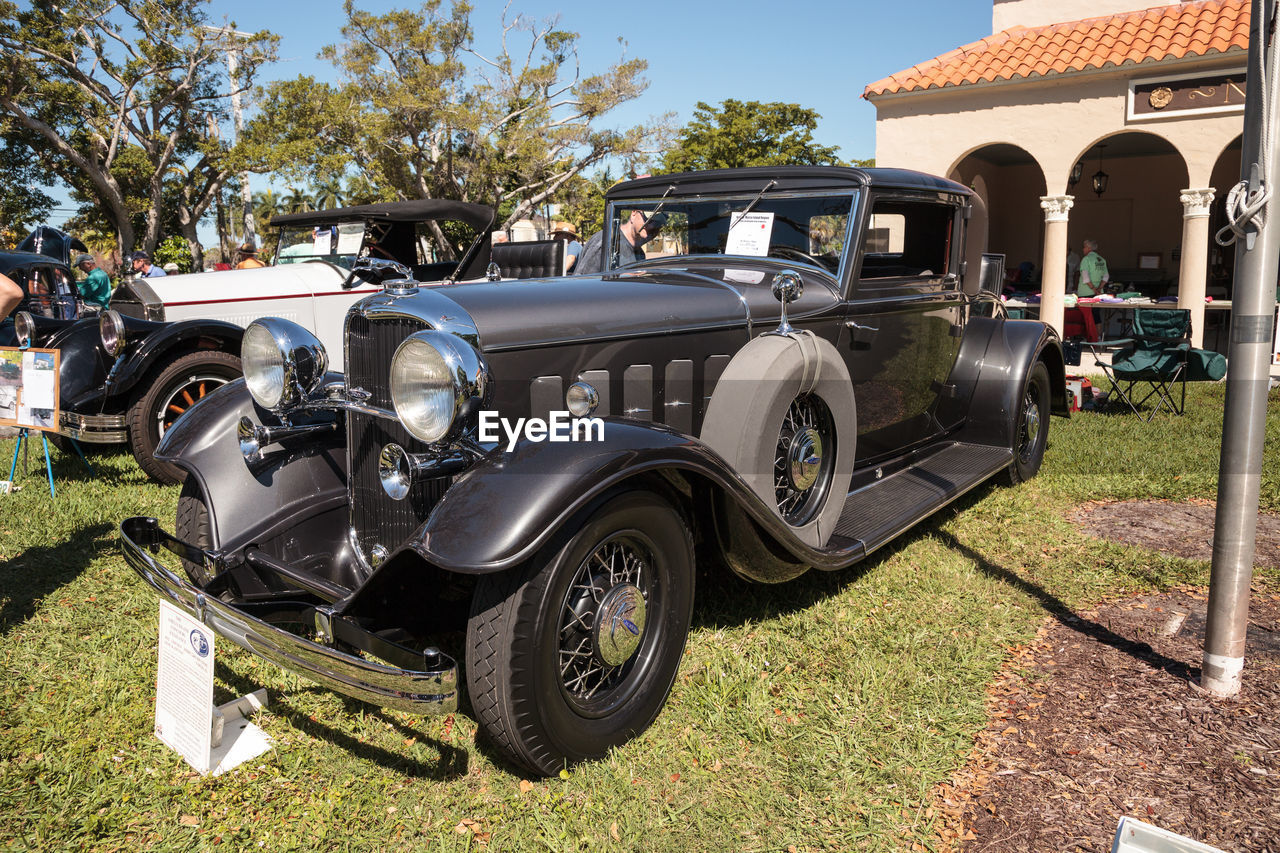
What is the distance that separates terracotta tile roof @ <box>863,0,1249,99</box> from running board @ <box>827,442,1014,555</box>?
8.26 meters

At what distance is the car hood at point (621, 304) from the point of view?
8.80ft

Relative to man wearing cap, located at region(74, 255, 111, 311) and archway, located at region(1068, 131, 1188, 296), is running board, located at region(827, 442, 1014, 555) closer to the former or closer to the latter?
man wearing cap, located at region(74, 255, 111, 311)

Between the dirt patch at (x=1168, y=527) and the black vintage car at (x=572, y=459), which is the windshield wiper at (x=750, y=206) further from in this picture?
the dirt patch at (x=1168, y=527)

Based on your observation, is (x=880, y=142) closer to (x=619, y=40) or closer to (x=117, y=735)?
(x=117, y=735)

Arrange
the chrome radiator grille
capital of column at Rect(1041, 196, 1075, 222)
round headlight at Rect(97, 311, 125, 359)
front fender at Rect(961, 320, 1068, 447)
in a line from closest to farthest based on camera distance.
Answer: the chrome radiator grille
front fender at Rect(961, 320, 1068, 447)
round headlight at Rect(97, 311, 125, 359)
capital of column at Rect(1041, 196, 1075, 222)

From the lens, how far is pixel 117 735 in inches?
103

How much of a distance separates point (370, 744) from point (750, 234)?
103 inches

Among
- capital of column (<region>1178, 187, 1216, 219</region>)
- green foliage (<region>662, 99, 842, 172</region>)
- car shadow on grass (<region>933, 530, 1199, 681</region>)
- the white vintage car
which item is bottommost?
car shadow on grass (<region>933, 530, 1199, 681</region>)

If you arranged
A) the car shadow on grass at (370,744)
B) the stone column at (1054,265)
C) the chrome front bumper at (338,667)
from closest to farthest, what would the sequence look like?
the chrome front bumper at (338,667) < the car shadow on grass at (370,744) < the stone column at (1054,265)

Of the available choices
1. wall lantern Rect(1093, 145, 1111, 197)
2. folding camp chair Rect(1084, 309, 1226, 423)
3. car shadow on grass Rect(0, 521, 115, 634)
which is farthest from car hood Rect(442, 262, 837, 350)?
wall lantern Rect(1093, 145, 1111, 197)

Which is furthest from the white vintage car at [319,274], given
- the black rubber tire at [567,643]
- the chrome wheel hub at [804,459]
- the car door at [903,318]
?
the black rubber tire at [567,643]

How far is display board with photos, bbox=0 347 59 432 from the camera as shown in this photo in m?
4.82

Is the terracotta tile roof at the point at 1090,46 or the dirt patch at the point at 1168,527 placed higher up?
the terracotta tile roof at the point at 1090,46

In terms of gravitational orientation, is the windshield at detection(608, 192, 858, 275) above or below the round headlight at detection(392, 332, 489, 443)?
above
